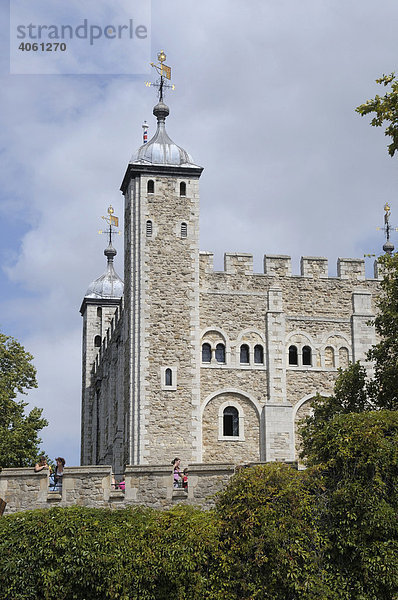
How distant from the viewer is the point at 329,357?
134 ft

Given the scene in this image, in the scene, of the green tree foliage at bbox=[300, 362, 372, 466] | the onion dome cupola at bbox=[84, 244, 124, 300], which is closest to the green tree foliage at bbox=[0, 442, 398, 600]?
the green tree foliage at bbox=[300, 362, 372, 466]

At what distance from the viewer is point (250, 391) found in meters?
39.6

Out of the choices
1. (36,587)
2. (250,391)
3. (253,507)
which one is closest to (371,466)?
(253,507)

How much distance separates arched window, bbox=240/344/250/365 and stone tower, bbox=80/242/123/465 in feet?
48.0

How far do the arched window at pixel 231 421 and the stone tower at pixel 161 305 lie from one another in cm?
147

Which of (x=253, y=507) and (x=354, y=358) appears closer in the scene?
(x=253, y=507)

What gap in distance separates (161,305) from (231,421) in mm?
4755

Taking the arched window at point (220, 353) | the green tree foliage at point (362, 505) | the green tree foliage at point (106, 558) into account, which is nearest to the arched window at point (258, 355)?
the arched window at point (220, 353)

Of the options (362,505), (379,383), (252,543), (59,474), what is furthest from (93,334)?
(362,505)

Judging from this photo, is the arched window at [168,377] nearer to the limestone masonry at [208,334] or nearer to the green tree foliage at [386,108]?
the limestone masonry at [208,334]

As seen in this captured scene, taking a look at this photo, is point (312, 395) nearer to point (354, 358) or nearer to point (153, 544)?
point (354, 358)

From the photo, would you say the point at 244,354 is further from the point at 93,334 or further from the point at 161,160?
the point at 93,334

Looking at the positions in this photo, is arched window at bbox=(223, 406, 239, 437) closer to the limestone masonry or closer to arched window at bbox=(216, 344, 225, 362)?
the limestone masonry

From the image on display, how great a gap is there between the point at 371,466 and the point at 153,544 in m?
4.79
